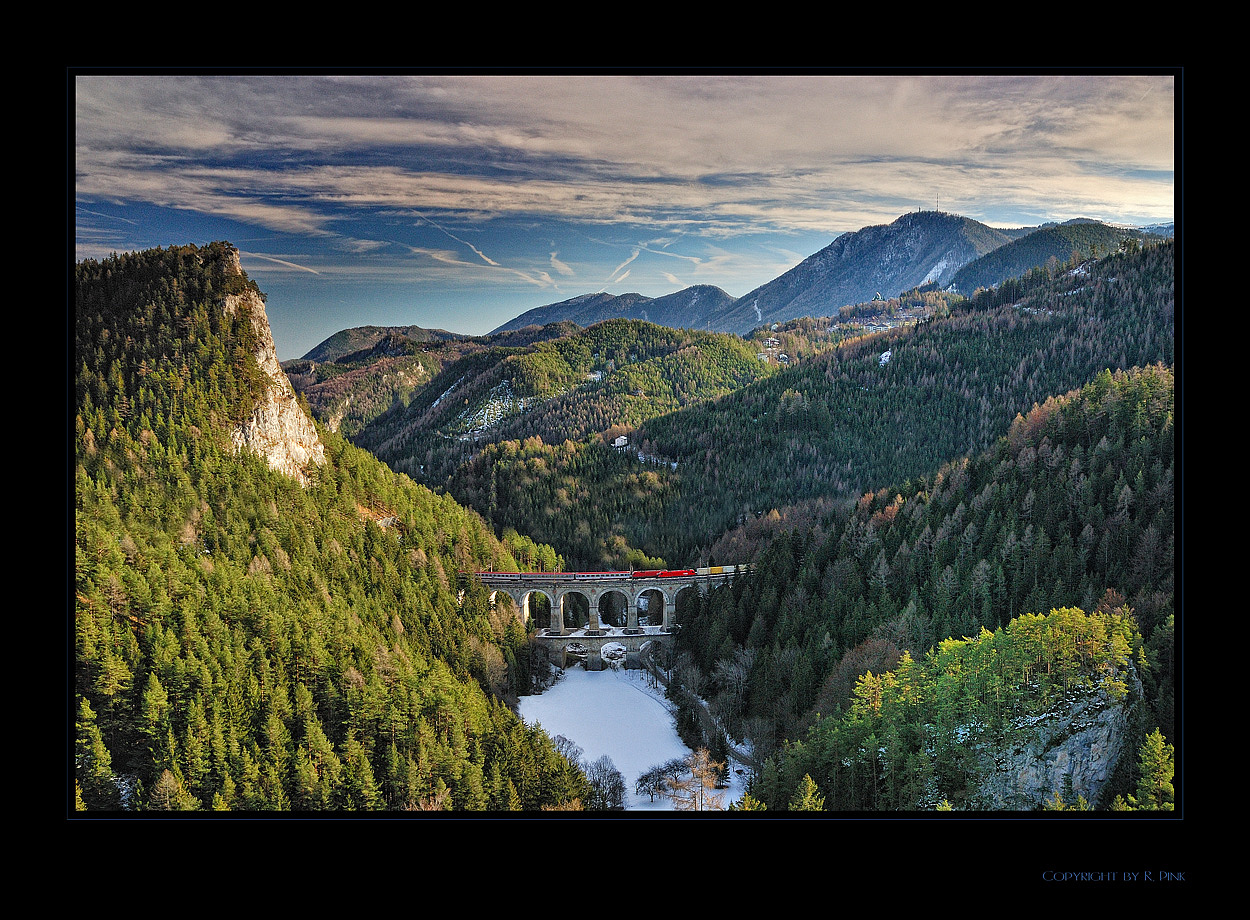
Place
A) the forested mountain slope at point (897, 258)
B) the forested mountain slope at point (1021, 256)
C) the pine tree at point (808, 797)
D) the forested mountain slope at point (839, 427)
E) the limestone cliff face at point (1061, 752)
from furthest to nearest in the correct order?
the forested mountain slope at point (897, 258) < the forested mountain slope at point (1021, 256) < the forested mountain slope at point (839, 427) < the pine tree at point (808, 797) < the limestone cliff face at point (1061, 752)

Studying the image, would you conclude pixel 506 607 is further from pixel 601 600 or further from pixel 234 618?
pixel 234 618

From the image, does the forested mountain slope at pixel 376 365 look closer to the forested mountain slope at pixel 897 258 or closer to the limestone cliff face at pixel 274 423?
the forested mountain slope at pixel 897 258

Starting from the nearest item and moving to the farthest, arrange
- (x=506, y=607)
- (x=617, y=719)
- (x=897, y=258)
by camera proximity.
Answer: (x=617, y=719) → (x=506, y=607) → (x=897, y=258)

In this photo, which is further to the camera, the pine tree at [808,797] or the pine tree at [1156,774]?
the pine tree at [808,797]

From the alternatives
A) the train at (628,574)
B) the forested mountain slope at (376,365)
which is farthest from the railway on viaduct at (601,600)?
the forested mountain slope at (376,365)

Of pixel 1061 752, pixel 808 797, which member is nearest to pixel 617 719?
pixel 808 797
